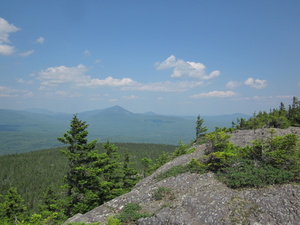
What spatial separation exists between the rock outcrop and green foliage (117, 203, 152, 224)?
13.8 inches

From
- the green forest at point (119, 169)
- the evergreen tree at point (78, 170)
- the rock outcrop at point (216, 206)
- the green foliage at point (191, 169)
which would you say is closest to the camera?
the rock outcrop at point (216, 206)

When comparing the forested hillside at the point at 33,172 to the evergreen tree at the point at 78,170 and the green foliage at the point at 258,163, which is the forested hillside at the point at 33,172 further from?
the green foliage at the point at 258,163

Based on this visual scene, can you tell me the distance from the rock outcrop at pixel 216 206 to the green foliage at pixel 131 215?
35 centimetres

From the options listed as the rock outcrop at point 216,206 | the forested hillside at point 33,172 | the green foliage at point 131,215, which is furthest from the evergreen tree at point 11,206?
the forested hillside at point 33,172

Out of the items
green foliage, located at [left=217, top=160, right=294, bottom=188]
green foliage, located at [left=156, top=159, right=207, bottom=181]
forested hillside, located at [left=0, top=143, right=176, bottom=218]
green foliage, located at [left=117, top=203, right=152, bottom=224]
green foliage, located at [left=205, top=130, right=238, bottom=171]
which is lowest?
forested hillside, located at [left=0, top=143, right=176, bottom=218]

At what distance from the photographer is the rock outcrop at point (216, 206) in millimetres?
9531

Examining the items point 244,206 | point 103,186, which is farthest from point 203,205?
point 103,186

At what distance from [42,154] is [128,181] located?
500 feet

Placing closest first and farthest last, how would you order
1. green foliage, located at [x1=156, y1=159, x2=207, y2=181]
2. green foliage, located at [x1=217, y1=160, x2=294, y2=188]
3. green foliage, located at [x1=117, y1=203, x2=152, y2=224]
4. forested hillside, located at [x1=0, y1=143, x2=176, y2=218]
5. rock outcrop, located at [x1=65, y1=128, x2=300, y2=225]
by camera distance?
rock outcrop, located at [x1=65, y1=128, x2=300, y2=225] < green foliage, located at [x1=117, y1=203, x2=152, y2=224] < green foliage, located at [x1=217, y1=160, x2=294, y2=188] < green foliage, located at [x1=156, y1=159, x2=207, y2=181] < forested hillside, located at [x1=0, y1=143, x2=176, y2=218]

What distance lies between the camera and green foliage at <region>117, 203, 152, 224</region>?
36.0 ft

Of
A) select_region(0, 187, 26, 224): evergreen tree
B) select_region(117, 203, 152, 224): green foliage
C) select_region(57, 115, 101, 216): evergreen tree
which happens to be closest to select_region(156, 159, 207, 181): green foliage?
select_region(117, 203, 152, 224): green foliage

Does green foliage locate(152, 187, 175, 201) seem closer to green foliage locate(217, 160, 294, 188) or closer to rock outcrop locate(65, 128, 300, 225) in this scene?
rock outcrop locate(65, 128, 300, 225)

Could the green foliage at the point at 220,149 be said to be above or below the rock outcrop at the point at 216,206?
above

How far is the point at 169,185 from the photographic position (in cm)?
1479
